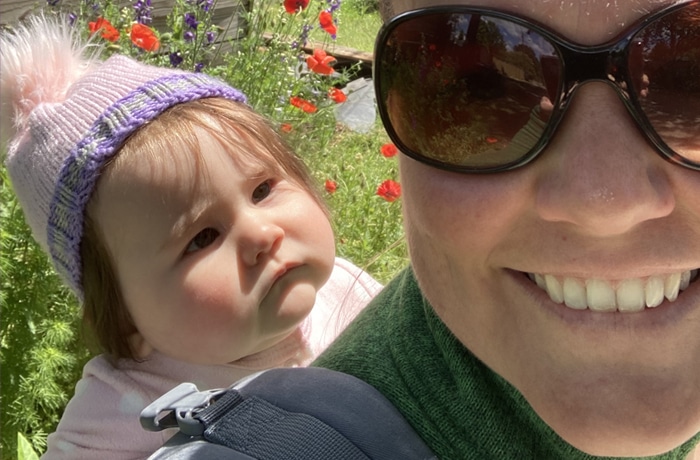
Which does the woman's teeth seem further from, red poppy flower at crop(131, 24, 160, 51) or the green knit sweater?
red poppy flower at crop(131, 24, 160, 51)

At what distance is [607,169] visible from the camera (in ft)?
2.98

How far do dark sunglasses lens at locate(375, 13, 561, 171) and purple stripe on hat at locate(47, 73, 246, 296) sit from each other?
1.40 metres

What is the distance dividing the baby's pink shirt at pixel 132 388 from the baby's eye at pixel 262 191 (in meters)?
0.36

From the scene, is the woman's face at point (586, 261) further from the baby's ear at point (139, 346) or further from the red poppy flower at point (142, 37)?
the red poppy flower at point (142, 37)

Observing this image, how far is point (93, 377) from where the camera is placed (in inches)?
96.0

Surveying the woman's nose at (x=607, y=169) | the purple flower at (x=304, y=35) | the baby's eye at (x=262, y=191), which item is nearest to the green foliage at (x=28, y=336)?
the baby's eye at (x=262, y=191)

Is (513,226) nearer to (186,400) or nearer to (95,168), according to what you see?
(186,400)

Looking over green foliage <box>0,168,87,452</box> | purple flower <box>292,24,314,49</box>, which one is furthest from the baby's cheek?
purple flower <box>292,24,314,49</box>

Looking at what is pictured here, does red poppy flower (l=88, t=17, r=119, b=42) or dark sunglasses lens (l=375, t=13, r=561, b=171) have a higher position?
dark sunglasses lens (l=375, t=13, r=561, b=171)

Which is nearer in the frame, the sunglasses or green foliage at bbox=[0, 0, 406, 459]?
the sunglasses

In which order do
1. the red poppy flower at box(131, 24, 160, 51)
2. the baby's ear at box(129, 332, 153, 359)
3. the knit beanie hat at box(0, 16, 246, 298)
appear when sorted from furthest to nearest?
the red poppy flower at box(131, 24, 160, 51) → the baby's ear at box(129, 332, 153, 359) → the knit beanie hat at box(0, 16, 246, 298)

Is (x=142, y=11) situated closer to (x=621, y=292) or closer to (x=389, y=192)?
(x=389, y=192)

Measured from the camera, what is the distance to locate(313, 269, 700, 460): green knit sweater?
3.60 feet

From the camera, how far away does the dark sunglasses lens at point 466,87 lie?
3.08ft
